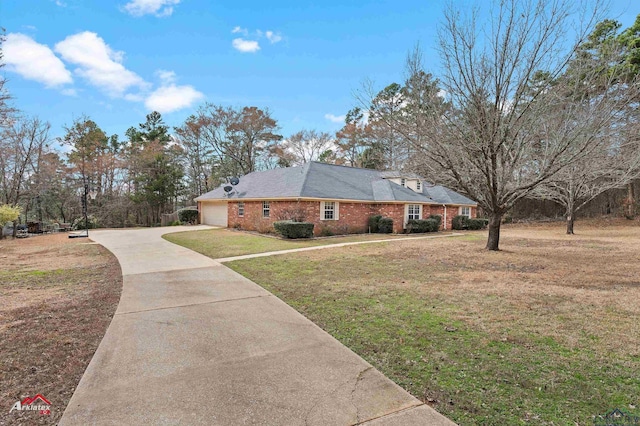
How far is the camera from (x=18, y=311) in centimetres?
517

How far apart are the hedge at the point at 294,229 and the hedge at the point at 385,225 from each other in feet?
18.1

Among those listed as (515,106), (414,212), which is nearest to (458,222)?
(414,212)

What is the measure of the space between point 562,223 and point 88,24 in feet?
113

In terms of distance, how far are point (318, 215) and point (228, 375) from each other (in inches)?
587

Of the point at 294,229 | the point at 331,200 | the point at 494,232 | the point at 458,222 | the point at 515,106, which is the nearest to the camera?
the point at 515,106

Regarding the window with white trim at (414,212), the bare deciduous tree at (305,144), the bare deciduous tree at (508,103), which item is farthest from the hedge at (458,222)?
the bare deciduous tree at (305,144)

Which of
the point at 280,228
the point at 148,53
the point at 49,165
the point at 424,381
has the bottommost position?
the point at 424,381

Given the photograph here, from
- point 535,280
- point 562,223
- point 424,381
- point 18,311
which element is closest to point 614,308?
point 535,280

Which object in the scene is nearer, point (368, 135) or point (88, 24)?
point (88, 24)

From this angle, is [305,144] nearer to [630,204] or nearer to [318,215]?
[318,215]

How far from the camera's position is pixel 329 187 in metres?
19.4

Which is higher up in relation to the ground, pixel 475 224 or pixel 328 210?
pixel 328 210

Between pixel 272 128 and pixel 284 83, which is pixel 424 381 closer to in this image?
pixel 284 83

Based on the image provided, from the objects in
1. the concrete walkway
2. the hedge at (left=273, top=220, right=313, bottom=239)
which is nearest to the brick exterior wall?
the hedge at (left=273, top=220, right=313, bottom=239)
